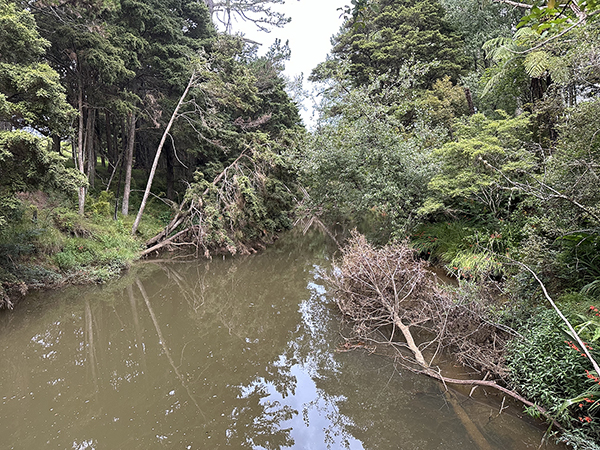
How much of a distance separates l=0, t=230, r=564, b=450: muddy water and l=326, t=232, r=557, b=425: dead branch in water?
45 cm

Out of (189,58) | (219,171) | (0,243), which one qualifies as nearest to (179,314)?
(0,243)

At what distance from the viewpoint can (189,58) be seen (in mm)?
12477

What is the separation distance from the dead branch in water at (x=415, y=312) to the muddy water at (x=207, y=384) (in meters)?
0.45

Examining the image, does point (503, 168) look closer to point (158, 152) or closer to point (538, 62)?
point (538, 62)

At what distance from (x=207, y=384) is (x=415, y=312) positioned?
3.45 metres

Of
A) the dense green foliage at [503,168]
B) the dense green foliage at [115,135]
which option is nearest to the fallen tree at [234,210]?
the dense green foliage at [115,135]

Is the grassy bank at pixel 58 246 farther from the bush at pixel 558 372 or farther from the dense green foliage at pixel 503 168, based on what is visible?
the bush at pixel 558 372

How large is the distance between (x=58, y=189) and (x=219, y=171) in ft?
21.1

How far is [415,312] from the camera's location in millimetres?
5254

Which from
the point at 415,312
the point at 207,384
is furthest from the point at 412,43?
the point at 207,384

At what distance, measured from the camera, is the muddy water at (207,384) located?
11.3 ft

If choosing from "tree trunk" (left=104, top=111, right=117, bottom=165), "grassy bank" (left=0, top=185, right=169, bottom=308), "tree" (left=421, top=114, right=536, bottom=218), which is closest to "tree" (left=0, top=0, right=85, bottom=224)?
"grassy bank" (left=0, top=185, right=169, bottom=308)

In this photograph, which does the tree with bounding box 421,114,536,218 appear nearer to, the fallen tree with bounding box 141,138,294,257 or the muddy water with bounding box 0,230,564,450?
the muddy water with bounding box 0,230,564,450

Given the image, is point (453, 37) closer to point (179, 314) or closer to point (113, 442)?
point (179, 314)
